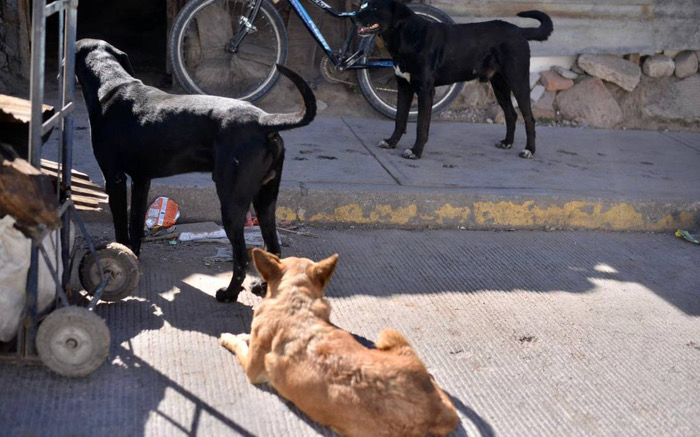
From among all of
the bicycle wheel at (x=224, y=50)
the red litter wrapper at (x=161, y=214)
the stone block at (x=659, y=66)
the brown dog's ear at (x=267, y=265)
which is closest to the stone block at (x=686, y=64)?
the stone block at (x=659, y=66)

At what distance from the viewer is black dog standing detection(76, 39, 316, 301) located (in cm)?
407

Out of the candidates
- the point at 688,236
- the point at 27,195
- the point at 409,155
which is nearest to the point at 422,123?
the point at 409,155

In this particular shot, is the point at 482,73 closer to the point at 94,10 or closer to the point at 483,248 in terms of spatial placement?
the point at 483,248

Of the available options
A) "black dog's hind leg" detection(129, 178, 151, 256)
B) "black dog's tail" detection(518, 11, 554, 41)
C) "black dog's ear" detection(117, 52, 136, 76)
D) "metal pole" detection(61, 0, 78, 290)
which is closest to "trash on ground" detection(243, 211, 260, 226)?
"black dog's hind leg" detection(129, 178, 151, 256)

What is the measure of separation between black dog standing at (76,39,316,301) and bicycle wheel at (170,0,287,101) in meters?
Result: 3.25

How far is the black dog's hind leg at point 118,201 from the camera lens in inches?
175

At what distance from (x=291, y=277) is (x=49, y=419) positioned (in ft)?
3.80

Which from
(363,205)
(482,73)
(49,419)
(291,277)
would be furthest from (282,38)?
(49,419)

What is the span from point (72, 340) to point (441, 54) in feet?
14.9

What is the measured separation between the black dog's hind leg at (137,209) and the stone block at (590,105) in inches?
216

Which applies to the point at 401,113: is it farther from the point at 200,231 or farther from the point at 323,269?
the point at 323,269

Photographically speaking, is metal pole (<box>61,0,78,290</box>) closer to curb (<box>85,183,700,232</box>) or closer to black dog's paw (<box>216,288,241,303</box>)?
black dog's paw (<box>216,288,241,303</box>)

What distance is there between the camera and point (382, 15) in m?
6.82

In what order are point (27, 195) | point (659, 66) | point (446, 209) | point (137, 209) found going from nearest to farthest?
point (27, 195) < point (137, 209) < point (446, 209) < point (659, 66)
